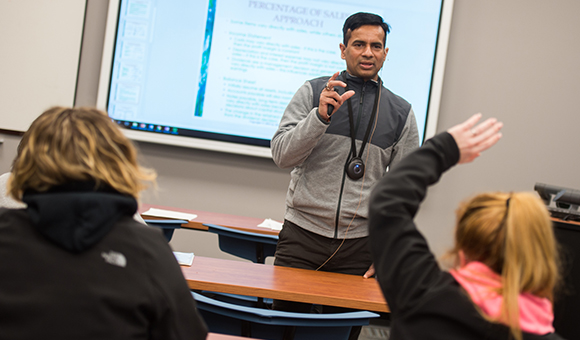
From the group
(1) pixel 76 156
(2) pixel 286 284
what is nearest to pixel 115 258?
(1) pixel 76 156

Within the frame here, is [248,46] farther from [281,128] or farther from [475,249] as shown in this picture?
[475,249]

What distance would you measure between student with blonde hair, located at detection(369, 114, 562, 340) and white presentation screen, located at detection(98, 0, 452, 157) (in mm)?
2715

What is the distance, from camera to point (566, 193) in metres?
2.19

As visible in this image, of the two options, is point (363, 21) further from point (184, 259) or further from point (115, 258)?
point (115, 258)

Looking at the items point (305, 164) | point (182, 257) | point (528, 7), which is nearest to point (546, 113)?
point (528, 7)

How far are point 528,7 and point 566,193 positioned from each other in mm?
2195

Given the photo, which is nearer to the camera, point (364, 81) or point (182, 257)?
point (182, 257)

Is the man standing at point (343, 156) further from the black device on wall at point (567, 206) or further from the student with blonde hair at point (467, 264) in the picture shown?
the student with blonde hair at point (467, 264)

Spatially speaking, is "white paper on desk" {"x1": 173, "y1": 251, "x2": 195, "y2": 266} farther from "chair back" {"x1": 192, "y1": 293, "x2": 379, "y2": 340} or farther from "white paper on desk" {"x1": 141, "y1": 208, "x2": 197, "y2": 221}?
"white paper on desk" {"x1": 141, "y1": 208, "x2": 197, "y2": 221}

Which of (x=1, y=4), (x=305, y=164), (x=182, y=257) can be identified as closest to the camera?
(x=182, y=257)

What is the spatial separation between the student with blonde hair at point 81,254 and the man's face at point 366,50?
4.79 ft

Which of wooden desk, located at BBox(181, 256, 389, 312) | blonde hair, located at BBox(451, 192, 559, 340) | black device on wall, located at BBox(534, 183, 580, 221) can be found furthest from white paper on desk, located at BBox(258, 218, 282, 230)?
blonde hair, located at BBox(451, 192, 559, 340)

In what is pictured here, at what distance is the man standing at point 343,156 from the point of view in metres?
2.08

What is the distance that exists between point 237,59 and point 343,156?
6.12 ft
